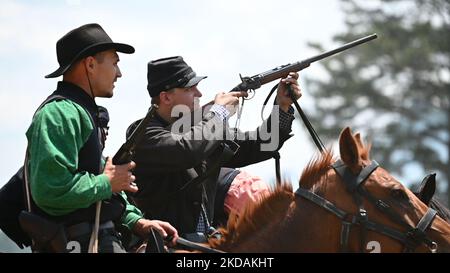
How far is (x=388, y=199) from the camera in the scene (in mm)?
6969

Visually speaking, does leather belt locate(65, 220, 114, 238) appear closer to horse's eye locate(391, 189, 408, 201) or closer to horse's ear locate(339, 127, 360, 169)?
horse's ear locate(339, 127, 360, 169)

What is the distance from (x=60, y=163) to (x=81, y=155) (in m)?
0.39

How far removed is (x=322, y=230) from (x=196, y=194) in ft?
5.73

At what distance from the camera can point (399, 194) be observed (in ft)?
22.9

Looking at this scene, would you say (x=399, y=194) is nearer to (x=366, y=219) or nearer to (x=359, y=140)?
(x=366, y=219)

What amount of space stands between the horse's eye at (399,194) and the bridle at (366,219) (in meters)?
0.10

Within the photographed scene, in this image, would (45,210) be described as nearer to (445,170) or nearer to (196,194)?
(196,194)

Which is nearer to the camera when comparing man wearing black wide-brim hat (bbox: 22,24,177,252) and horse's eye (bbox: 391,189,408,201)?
man wearing black wide-brim hat (bbox: 22,24,177,252)

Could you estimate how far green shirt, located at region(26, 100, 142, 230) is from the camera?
6.66m

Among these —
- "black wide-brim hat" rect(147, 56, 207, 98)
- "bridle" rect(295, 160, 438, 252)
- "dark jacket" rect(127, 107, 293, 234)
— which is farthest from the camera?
"black wide-brim hat" rect(147, 56, 207, 98)

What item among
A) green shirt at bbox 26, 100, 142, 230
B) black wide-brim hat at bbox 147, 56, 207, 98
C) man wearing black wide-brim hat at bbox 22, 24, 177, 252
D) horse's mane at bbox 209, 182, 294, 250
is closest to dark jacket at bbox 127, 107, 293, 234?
black wide-brim hat at bbox 147, 56, 207, 98

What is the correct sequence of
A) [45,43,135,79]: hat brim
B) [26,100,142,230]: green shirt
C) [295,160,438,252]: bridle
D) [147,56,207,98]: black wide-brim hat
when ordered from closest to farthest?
[26,100,142,230]: green shirt < [295,160,438,252]: bridle < [45,43,135,79]: hat brim < [147,56,207,98]: black wide-brim hat
